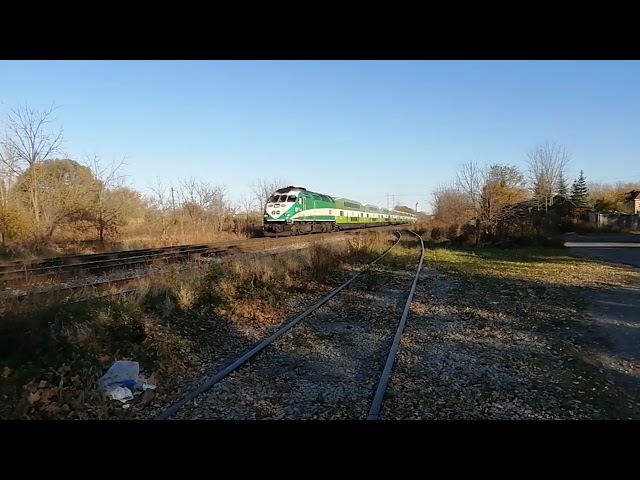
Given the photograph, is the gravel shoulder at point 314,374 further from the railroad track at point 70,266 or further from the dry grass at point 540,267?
the dry grass at point 540,267

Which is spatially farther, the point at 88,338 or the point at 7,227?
the point at 7,227

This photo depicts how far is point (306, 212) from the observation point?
30.7 m

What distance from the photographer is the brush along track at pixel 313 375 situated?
4.55 m

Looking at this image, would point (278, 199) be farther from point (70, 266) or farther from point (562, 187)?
point (562, 187)

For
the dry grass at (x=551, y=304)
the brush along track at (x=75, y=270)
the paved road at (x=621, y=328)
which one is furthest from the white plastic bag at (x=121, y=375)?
the paved road at (x=621, y=328)

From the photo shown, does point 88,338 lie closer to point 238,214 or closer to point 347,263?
point 347,263

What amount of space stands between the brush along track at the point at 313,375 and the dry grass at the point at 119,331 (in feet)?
2.54

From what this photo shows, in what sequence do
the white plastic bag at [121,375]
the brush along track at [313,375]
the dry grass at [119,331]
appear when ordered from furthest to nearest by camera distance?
the white plastic bag at [121,375], the dry grass at [119,331], the brush along track at [313,375]

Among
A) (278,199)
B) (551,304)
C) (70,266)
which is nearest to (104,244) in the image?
(278,199)

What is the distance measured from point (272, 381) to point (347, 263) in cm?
1226

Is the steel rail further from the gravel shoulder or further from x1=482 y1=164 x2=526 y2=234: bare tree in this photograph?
x1=482 y1=164 x2=526 y2=234: bare tree

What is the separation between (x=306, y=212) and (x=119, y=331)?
2436 cm
